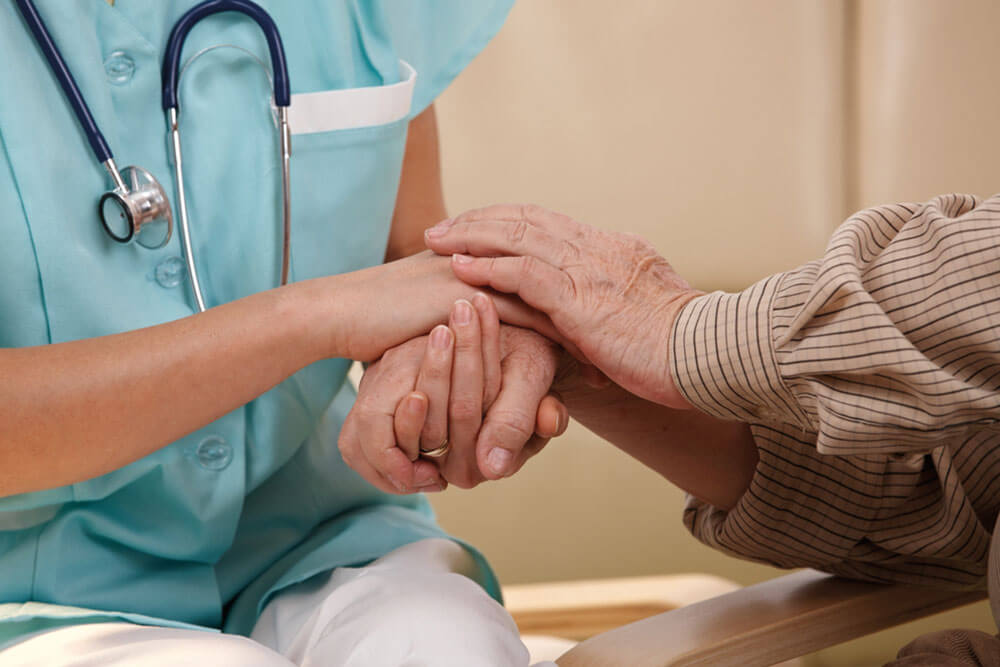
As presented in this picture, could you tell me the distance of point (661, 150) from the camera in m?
1.48

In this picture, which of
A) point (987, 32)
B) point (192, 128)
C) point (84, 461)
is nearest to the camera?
point (84, 461)

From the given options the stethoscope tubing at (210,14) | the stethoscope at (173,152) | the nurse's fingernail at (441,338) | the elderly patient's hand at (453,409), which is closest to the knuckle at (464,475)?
the elderly patient's hand at (453,409)

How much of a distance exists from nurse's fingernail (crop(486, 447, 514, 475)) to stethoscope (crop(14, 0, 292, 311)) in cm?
24

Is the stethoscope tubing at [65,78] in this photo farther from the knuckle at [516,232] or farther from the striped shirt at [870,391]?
the striped shirt at [870,391]

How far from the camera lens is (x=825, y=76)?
145 centimetres

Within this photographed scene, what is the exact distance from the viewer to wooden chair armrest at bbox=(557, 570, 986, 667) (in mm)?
687

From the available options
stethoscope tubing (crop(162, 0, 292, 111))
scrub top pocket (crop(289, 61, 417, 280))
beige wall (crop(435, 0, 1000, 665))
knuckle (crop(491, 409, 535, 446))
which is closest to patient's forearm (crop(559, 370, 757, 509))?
knuckle (crop(491, 409, 535, 446))

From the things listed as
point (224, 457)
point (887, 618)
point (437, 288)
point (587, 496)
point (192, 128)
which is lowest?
point (587, 496)

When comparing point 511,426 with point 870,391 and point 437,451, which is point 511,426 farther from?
point 870,391

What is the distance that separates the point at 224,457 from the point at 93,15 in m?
0.37

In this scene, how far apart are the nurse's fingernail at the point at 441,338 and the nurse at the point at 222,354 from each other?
0.05m

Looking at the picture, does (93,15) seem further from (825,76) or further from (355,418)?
(825,76)

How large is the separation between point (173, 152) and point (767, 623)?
605mm

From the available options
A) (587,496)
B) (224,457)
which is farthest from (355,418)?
(587,496)
